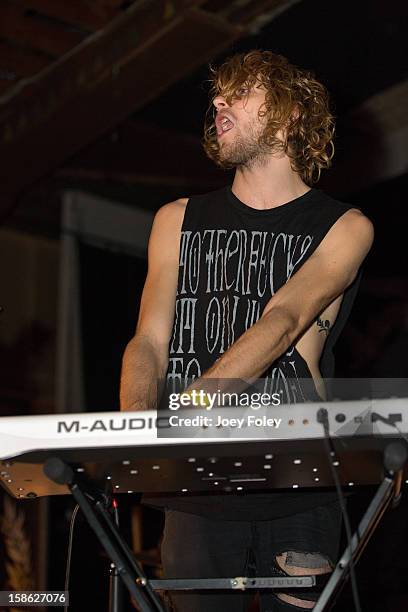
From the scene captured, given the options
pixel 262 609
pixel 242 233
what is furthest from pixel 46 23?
pixel 262 609

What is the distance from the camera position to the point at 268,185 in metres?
2.38

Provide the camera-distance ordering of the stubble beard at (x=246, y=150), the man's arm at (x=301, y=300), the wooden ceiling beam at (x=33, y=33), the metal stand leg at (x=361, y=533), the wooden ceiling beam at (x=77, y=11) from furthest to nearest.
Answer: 1. the wooden ceiling beam at (x=33, y=33)
2. the wooden ceiling beam at (x=77, y=11)
3. the stubble beard at (x=246, y=150)
4. the man's arm at (x=301, y=300)
5. the metal stand leg at (x=361, y=533)

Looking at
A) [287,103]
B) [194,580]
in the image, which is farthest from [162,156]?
[194,580]

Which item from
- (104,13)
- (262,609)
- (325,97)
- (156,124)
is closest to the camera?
(262,609)

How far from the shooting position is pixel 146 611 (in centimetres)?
161

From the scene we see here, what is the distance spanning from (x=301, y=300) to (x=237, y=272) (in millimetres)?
275

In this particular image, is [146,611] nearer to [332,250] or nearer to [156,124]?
[332,250]

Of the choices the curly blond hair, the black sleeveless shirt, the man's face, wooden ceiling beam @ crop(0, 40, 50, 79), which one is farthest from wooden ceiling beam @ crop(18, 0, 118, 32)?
the black sleeveless shirt

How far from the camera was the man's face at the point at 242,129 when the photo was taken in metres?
2.33

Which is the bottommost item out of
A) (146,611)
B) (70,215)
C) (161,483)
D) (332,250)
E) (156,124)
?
(146,611)

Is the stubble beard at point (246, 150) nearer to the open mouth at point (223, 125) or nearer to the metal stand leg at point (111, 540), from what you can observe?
the open mouth at point (223, 125)

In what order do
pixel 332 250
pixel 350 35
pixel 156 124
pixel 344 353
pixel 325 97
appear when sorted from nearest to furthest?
pixel 332 250 → pixel 325 97 → pixel 350 35 → pixel 344 353 → pixel 156 124

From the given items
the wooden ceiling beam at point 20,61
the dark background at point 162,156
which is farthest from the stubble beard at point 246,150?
the wooden ceiling beam at point 20,61

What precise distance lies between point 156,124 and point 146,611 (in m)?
5.61
